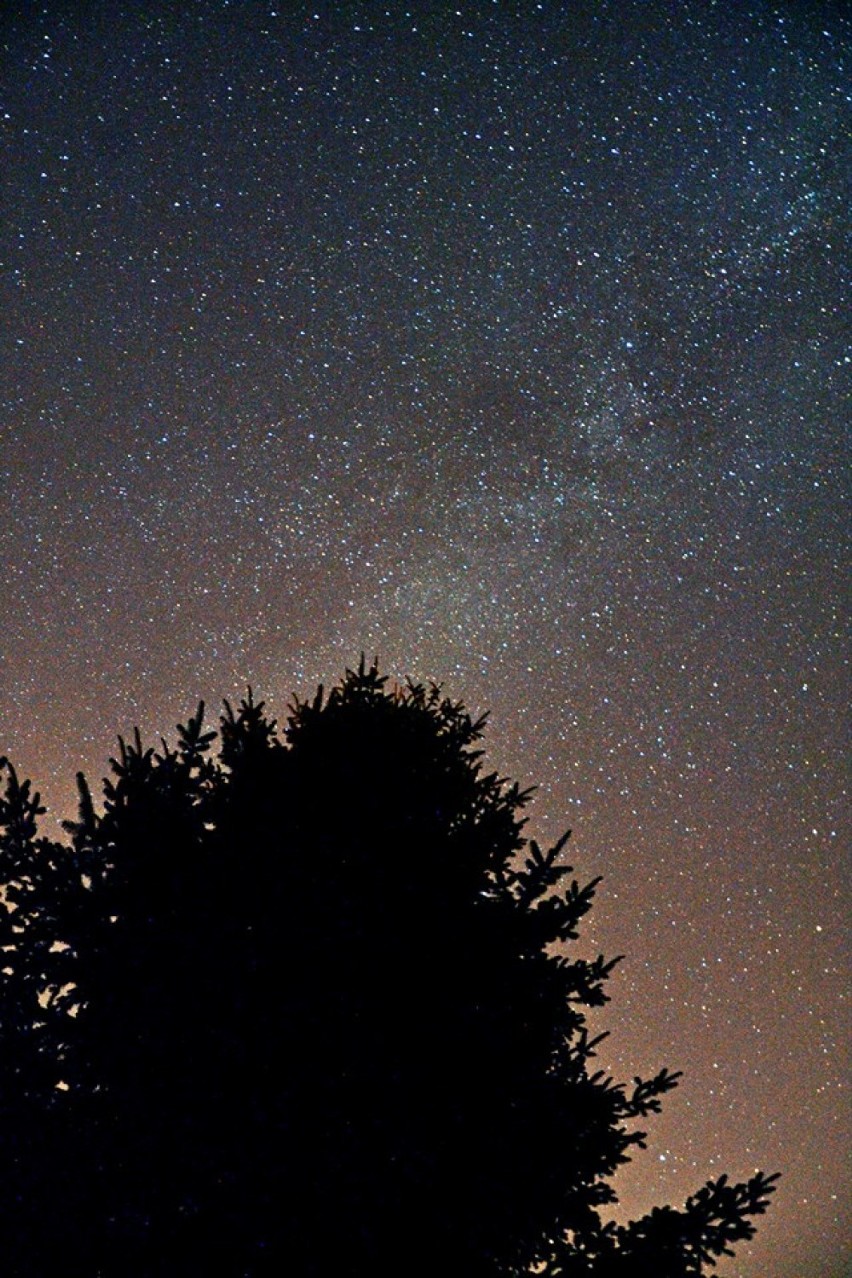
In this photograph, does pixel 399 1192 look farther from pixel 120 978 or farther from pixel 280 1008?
pixel 120 978

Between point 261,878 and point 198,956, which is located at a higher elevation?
point 261,878

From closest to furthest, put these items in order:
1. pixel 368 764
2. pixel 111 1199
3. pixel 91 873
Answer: pixel 111 1199 → pixel 91 873 → pixel 368 764

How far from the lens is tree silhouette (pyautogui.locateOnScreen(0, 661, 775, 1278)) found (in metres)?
3.96

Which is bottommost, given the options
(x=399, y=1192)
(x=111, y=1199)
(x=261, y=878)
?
(x=399, y=1192)

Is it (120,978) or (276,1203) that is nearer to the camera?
(276,1203)

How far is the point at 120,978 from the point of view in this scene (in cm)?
434

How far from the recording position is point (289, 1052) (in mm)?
4617

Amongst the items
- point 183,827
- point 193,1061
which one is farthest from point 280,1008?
point 183,827

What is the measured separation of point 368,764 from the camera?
6445 mm

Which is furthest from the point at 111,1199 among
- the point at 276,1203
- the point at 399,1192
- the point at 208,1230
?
the point at 399,1192

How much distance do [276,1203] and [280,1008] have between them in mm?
987

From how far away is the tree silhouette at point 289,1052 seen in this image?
396cm

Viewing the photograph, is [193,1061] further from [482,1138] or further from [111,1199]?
[482,1138]

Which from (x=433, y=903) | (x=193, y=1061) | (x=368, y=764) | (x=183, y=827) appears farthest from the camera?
(x=368, y=764)
